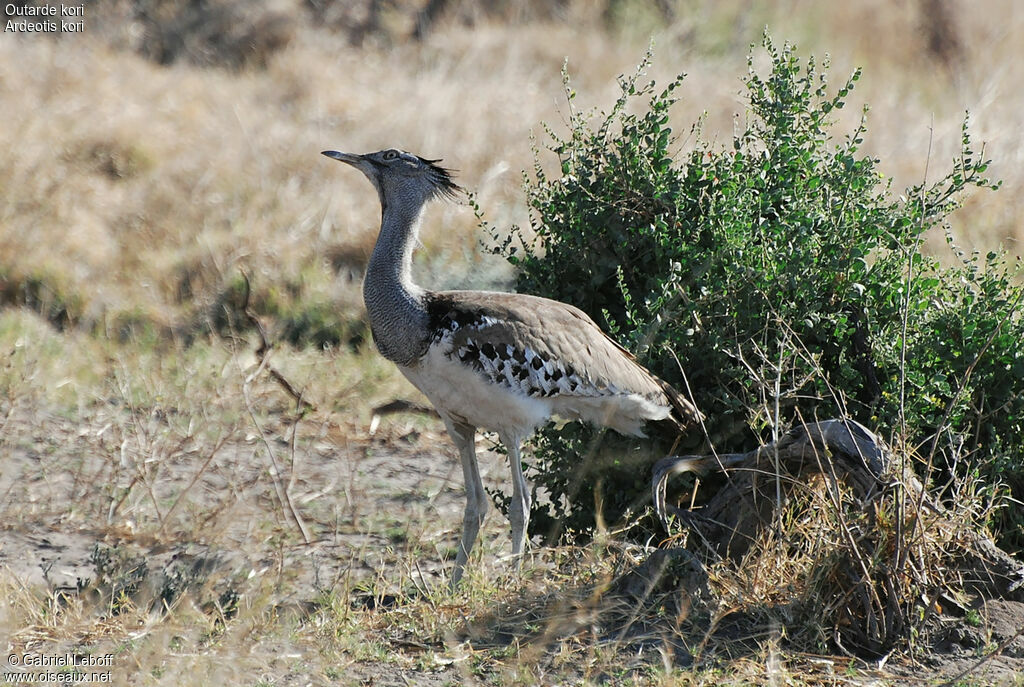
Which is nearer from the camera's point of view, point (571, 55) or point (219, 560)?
point (219, 560)

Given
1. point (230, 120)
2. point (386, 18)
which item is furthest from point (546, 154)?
point (386, 18)

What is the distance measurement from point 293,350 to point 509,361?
3.64 meters

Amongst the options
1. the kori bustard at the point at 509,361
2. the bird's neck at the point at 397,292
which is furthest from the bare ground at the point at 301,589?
the bird's neck at the point at 397,292

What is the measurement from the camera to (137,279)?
28.2ft

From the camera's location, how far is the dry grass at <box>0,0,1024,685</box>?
393 cm

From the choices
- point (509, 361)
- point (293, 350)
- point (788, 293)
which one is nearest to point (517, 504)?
Answer: point (509, 361)

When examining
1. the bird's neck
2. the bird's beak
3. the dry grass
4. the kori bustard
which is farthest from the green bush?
the bird's beak

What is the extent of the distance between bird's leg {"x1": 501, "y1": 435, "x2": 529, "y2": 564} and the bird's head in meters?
1.06

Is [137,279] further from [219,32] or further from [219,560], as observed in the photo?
[219,32]

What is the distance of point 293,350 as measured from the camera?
7.96 m

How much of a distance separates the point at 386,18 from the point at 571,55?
9.09 ft

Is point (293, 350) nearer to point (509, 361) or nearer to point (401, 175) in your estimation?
point (401, 175)

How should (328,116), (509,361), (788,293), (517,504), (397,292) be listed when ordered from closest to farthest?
1. (788,293)
2. (509,361)
3. (397,292)
4. (517,504)
5. (328,116)

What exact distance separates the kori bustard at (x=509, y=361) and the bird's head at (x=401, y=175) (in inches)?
12.2
